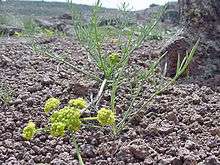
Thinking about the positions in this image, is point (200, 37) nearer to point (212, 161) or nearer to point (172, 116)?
point (172, 116)

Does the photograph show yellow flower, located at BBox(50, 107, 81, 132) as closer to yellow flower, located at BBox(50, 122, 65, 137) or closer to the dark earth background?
yellow flower, located at BBox(50, 122, 65, 137)

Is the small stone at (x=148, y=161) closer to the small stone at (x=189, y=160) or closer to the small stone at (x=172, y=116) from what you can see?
the small stone at (x=189, y=160)

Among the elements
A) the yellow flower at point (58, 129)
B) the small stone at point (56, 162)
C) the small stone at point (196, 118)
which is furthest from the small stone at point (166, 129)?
the yellow flower at point (58, 129)

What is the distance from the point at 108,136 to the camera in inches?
88.0

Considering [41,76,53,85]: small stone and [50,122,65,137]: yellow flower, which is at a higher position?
[50,122,65,137]: yellow flower

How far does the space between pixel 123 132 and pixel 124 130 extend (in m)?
0.02

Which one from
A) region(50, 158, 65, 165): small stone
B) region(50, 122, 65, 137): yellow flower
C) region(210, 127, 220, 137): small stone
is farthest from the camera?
region(210, 127, 220, 137): small stone

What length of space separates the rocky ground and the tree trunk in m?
0.19

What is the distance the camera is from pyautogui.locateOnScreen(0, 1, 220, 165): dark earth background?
6.73ft

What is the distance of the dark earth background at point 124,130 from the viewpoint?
2.05 m

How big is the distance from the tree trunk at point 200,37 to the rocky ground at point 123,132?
193 mm

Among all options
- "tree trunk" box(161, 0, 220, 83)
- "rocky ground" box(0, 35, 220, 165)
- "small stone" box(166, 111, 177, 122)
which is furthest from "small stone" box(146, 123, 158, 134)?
"tree trunk" box(161, 0, 220, 83)

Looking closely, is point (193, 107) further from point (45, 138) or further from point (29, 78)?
point (29, 78)

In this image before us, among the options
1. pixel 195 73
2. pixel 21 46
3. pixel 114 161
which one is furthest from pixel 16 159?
pixel 21 46
